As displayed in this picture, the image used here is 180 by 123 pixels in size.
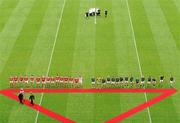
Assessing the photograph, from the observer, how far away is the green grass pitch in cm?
3222

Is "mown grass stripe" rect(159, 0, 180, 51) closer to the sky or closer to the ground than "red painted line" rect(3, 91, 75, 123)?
closer to the ground

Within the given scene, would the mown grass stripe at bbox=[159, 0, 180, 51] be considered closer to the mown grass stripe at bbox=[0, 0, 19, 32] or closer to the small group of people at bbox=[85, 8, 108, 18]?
the small group of people at bbox=[85, 8, 108, 18]

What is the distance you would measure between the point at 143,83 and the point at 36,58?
35.5ft

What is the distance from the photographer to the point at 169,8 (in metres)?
49.9

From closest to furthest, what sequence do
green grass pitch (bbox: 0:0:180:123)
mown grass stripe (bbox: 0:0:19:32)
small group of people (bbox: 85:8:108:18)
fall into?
green grass pitch (bbox: 0:0:180:123) → mown grass stripe (bbox: 0:0:19:32) → small group of people (bbox: 85:8:108:18)

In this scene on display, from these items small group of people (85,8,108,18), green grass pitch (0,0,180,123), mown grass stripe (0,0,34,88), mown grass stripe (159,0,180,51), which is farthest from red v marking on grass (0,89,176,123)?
small group of people (85,8,108,18)

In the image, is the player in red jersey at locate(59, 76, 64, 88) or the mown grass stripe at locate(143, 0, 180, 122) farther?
the player in red jersey at locate(59, 76, 64, 88)

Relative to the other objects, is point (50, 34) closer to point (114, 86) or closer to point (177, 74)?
point (114, 86)

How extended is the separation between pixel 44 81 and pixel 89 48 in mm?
→ 7563

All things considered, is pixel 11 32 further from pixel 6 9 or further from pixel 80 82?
pixel 80 82

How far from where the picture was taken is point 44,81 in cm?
3544

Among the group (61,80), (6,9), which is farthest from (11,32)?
(61,80)

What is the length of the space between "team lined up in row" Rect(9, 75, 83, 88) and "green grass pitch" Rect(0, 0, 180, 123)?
0.76 m

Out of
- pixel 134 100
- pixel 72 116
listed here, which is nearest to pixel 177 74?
pixel 134 100
